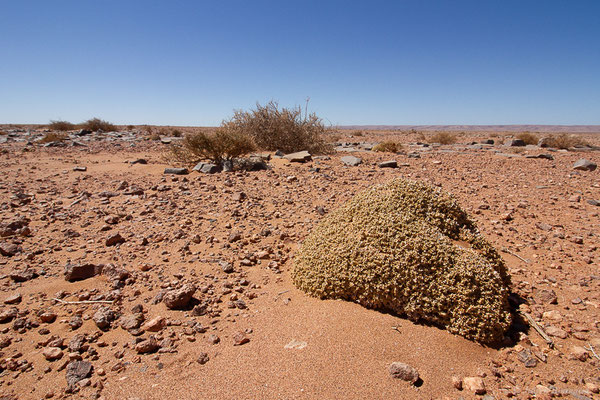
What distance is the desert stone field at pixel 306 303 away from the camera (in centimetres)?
199

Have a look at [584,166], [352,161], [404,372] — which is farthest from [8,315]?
[584,166]

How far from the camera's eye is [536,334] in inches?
93.9

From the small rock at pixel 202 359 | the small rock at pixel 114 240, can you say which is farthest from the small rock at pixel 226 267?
the small rock at pixel 114 240

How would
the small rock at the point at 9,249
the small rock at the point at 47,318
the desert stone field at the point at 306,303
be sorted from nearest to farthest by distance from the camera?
1. the desert stone field at the point at 306,303
2. the small rock at the point at 47,318
3. the small rock at the point at 9,249

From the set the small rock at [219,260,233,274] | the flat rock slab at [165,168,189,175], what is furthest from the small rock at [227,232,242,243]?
the flat rock slab at [165,168,189,175]

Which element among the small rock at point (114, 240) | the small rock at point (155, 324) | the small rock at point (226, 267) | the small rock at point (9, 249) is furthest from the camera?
the small rock at point (114, 240)

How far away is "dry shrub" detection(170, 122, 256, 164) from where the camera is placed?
7930 mm

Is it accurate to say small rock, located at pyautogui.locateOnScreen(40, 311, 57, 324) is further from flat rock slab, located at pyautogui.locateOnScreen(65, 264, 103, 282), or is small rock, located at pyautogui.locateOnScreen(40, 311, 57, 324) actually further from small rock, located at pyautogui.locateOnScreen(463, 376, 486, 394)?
small rock, located at pyautogui.locateOnScreen(463, 376, 486, 394)

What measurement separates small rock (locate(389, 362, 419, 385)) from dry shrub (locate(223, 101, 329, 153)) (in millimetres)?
9478

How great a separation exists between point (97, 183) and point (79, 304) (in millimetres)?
4767

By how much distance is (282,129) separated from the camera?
11.0 m

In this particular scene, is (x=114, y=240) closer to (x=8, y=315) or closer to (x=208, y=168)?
(x=8, y=315)

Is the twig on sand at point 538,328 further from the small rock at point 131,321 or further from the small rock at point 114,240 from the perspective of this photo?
the small rock at point 114,240

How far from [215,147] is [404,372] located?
6932mm
